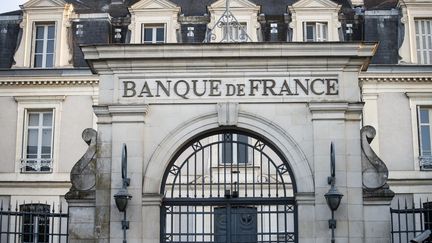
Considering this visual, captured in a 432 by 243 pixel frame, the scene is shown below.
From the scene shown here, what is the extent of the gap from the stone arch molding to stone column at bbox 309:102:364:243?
0.88 ft

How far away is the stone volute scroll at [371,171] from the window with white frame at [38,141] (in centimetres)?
1561

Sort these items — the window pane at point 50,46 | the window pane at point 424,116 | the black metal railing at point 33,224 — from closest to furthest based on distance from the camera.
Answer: the black metal railing at point 33,224, the window pane at point 424,116, the window pane at point 50,46

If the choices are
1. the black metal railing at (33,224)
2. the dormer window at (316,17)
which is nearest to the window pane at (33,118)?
the black metal railing at (33,224)

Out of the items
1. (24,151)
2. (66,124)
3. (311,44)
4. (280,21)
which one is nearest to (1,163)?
(24,151)

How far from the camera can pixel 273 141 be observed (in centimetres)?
1340

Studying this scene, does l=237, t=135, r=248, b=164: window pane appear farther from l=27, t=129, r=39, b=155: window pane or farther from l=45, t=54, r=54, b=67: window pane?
l=45, t=54, r=54, b=67: window pane

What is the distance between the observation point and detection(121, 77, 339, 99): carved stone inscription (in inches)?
535

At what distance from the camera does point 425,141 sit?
86.3 ft

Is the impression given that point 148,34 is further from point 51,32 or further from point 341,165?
point 341,165

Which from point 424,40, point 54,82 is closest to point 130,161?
point 54,82

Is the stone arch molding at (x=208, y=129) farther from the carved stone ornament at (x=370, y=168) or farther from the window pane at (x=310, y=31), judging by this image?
the window pane at (x=310, y=31)

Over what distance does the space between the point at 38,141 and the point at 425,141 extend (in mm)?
13720

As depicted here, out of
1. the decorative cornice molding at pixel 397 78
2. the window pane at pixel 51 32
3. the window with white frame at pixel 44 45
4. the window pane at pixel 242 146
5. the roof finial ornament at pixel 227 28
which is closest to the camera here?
the window pane at pixel 242 146

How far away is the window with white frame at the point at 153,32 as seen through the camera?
26.9 m
